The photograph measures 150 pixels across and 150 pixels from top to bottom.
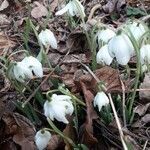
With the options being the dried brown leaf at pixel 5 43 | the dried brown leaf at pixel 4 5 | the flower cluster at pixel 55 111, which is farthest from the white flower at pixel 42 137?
the dried brown leaf at pixel 4 5

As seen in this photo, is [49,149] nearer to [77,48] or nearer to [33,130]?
[33,130]

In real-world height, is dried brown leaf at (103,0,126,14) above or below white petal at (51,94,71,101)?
below

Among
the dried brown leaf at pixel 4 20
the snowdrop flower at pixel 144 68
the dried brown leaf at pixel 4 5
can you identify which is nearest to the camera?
the snowdrop flower at pixel 144 68

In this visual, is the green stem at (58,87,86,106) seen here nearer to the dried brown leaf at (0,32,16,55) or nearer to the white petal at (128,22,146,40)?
the white petal at (128,22,146,40)

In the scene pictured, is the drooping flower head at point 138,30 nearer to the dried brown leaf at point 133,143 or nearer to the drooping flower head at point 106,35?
A: the drooping flower head at point 106,35

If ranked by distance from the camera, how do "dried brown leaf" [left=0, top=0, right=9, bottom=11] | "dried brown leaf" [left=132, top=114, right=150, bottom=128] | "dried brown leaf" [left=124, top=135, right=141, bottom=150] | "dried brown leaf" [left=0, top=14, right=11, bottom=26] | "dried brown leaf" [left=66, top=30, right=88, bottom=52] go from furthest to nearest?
"dried brown leaf" [left=0, top=0, right=9, bottom=11]
"dried brown leaf" [left=0, top=14, right=11, bottom=26]
"dried brown leaf" [left=66, top=30, right=88, bottom=52]
"dried brown leaf" [left=132, top=114, right=150, bottom=128]
"dried brown leaf" [left=124, top=135, right=141, bottom=150]

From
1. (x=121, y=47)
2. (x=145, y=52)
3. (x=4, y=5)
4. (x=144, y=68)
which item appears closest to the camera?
(x=121, y=47)

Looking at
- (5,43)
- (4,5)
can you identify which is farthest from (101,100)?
(4,5)

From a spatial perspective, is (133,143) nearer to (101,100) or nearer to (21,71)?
(101,100)

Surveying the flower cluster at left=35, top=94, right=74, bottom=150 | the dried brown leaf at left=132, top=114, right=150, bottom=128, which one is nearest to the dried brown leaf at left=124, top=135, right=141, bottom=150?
the dried brown leaf at left=132, top=114, right=150, bottom=128

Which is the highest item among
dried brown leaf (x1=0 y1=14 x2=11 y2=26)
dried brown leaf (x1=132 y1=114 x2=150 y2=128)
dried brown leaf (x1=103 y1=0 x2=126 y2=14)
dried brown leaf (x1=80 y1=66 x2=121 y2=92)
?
dried brown leaf (x1=0 y1=14 x2=11 y2=26)
